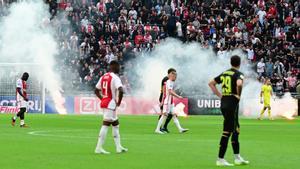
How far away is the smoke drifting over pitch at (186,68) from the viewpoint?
2008 inches

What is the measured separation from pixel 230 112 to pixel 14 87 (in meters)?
36.9

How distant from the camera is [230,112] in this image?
1688cm

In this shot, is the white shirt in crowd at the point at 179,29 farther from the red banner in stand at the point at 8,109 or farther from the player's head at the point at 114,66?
the player's head at the point at 114,66

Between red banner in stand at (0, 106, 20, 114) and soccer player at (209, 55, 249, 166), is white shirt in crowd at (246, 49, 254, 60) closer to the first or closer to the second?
red banner in stand at (0, 106, 20, 114)

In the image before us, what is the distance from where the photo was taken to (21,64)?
53.2 meters

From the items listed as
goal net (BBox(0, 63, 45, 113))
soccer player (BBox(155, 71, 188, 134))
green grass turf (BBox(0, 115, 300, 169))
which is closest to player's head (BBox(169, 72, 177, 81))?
soccer player (BBox(155, 71, 188, 134))

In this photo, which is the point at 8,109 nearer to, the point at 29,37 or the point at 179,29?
the point at 29,37

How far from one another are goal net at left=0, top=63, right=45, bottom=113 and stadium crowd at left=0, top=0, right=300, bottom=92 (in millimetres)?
2160

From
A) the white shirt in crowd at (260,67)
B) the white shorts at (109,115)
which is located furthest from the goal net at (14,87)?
the white shorts at (109,115)

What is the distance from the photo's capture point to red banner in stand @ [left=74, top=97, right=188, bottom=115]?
49.5 meters

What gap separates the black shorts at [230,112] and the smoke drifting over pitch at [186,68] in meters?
32.4

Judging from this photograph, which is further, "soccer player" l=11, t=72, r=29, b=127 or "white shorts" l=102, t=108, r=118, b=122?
"soccer player" l=11, t=72, r=29, b=127

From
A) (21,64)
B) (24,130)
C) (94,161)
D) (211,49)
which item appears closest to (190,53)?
(211,49)

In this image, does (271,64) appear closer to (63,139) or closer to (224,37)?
(224,37)
